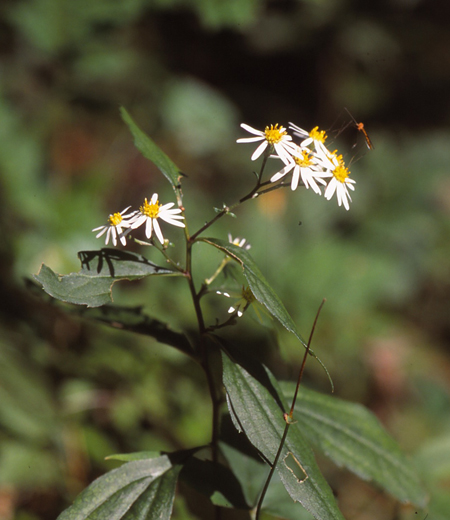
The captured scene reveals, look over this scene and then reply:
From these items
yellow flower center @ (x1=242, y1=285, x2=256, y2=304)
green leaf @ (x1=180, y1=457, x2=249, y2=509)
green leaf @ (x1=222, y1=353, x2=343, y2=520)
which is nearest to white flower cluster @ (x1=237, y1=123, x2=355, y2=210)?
yellow flower center @ (x1=242, y1=285, x2=256, y2=304)

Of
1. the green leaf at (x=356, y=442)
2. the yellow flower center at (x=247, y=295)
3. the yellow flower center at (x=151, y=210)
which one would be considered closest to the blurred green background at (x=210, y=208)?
the green leaf at (x=356, y=442)

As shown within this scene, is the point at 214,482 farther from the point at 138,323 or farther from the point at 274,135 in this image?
the point at 274,135

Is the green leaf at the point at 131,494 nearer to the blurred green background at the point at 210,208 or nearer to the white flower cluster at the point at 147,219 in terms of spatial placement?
the blurred green background at the point at 210,208

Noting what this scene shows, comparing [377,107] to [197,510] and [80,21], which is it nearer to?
[80,21]

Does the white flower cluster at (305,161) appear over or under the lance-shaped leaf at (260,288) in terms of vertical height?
over

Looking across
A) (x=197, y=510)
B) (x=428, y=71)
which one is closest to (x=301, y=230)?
(x=197, y=510)

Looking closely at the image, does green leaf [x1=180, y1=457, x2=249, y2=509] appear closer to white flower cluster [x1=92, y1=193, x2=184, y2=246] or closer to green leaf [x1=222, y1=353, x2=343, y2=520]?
green leaf [x1=222, y1=353, x2=343, y2=520]
